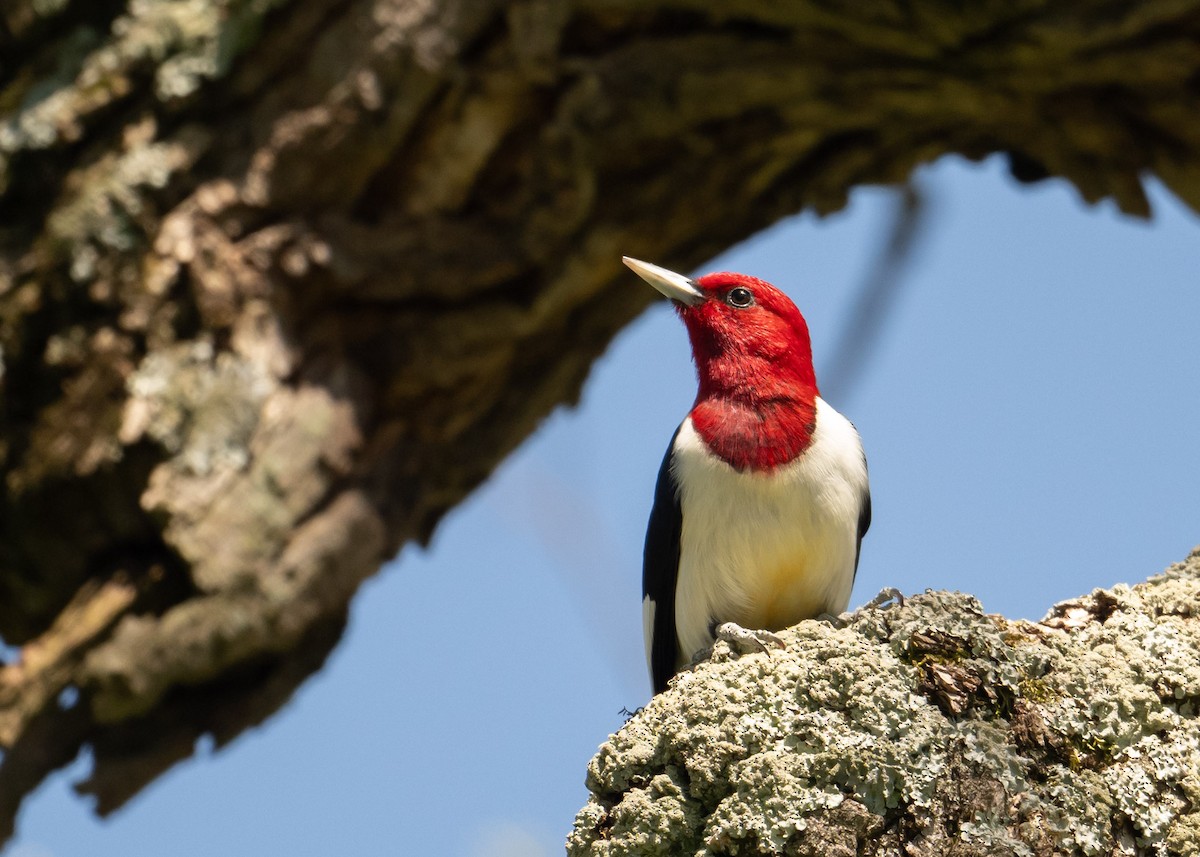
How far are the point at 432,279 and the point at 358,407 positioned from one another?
23.4 inches

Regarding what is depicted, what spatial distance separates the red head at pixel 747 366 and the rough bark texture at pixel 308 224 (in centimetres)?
107

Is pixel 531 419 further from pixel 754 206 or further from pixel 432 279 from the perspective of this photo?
pixel 754 206

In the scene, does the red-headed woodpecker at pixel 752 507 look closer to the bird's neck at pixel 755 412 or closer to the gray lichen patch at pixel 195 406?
the bird's neck at pixel 755 412

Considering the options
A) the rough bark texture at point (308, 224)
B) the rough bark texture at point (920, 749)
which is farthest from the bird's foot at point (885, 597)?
the rough bark texture at point (308, 224)

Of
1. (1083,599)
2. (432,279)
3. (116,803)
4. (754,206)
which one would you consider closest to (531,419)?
(432,279)

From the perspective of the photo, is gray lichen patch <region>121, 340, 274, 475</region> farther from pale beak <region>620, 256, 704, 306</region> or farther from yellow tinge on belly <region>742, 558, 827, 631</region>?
yellow tinge on belly <region>742, 558, 827, 631</region>

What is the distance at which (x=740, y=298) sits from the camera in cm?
517

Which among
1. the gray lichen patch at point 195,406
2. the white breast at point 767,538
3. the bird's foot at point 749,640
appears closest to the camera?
the bird's foot at point 749,640

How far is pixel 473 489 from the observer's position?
6758mm

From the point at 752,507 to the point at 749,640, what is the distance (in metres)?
0.78

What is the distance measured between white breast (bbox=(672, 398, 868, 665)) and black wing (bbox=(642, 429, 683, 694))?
0.30 ft

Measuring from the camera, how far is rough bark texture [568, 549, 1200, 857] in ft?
10.1

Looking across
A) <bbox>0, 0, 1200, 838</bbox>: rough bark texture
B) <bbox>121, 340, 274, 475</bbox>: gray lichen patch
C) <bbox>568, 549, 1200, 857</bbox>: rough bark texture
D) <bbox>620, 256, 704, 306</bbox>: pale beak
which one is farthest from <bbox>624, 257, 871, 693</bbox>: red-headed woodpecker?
<bbox>121, 340, 274, 475</bbox>: gray lichen patch

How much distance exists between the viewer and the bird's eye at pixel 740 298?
5152 mm
